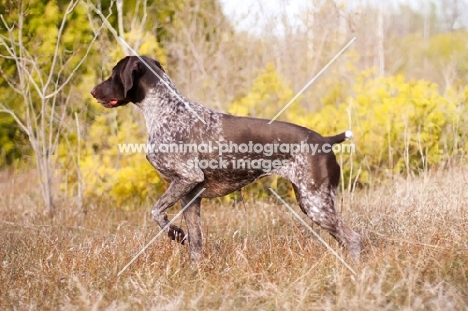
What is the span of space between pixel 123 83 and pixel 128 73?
86 mm

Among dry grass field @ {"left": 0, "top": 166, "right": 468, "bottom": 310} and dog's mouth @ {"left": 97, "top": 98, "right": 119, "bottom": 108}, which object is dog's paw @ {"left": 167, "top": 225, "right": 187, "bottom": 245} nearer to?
dry grass field @ {"left": 0, "top": 166, "right": 468, "bottom": 310}

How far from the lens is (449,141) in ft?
24.5

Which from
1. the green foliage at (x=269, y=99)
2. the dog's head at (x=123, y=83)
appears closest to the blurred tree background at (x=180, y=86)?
the green foliage at (x=269, y=99)

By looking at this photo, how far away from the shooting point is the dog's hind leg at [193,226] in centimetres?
447

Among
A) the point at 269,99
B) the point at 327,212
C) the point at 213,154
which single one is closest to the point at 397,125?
the point at 269,99

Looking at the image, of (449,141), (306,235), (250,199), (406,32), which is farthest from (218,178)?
(406,32)

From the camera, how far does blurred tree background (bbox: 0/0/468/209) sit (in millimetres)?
6785

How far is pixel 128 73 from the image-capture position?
429 centimetres

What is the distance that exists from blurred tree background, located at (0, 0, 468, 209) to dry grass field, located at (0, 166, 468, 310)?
0.94 m

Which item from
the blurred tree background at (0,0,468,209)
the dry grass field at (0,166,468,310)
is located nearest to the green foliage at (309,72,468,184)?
the blurred tree background at (0,0,468,209)

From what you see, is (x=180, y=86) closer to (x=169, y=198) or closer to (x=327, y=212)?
(x=169, y=198)

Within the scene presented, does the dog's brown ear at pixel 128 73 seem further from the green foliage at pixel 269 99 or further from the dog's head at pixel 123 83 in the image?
the green foliage at pixel 269 99

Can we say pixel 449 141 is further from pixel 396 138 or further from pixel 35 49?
pixel 35 49

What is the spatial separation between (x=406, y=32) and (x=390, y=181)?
21.3 m
